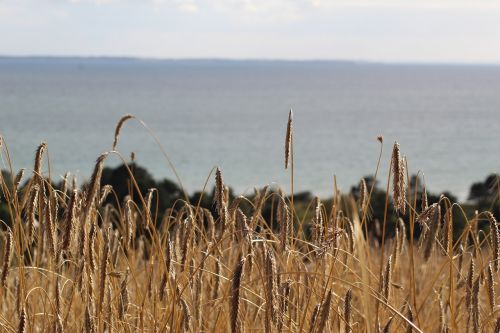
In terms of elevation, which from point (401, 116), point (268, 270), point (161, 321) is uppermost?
point (268, 270)

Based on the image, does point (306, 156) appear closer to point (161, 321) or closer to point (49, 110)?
point (49, 110)

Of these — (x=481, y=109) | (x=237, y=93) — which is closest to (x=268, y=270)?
(x=481, y=109)

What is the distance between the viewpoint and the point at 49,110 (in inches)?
3351

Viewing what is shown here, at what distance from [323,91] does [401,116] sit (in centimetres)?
4964

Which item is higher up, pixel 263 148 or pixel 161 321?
pixel 161 321

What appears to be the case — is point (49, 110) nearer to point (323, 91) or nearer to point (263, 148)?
point (263, 148)

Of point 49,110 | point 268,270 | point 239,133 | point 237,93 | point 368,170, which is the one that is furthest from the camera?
point 237,93

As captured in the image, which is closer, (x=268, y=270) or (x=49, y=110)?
(x=268, y=270)

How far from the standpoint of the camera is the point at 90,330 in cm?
252

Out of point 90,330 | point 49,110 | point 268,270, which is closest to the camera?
point 268,270

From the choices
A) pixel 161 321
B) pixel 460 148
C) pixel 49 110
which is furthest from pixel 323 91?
pixel 161 321

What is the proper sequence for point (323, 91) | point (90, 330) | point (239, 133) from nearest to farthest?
point (90, 330) < point (239, 133) < point (323, 91)

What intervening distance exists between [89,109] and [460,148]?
44.3m

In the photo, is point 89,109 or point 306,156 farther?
point 89,109
